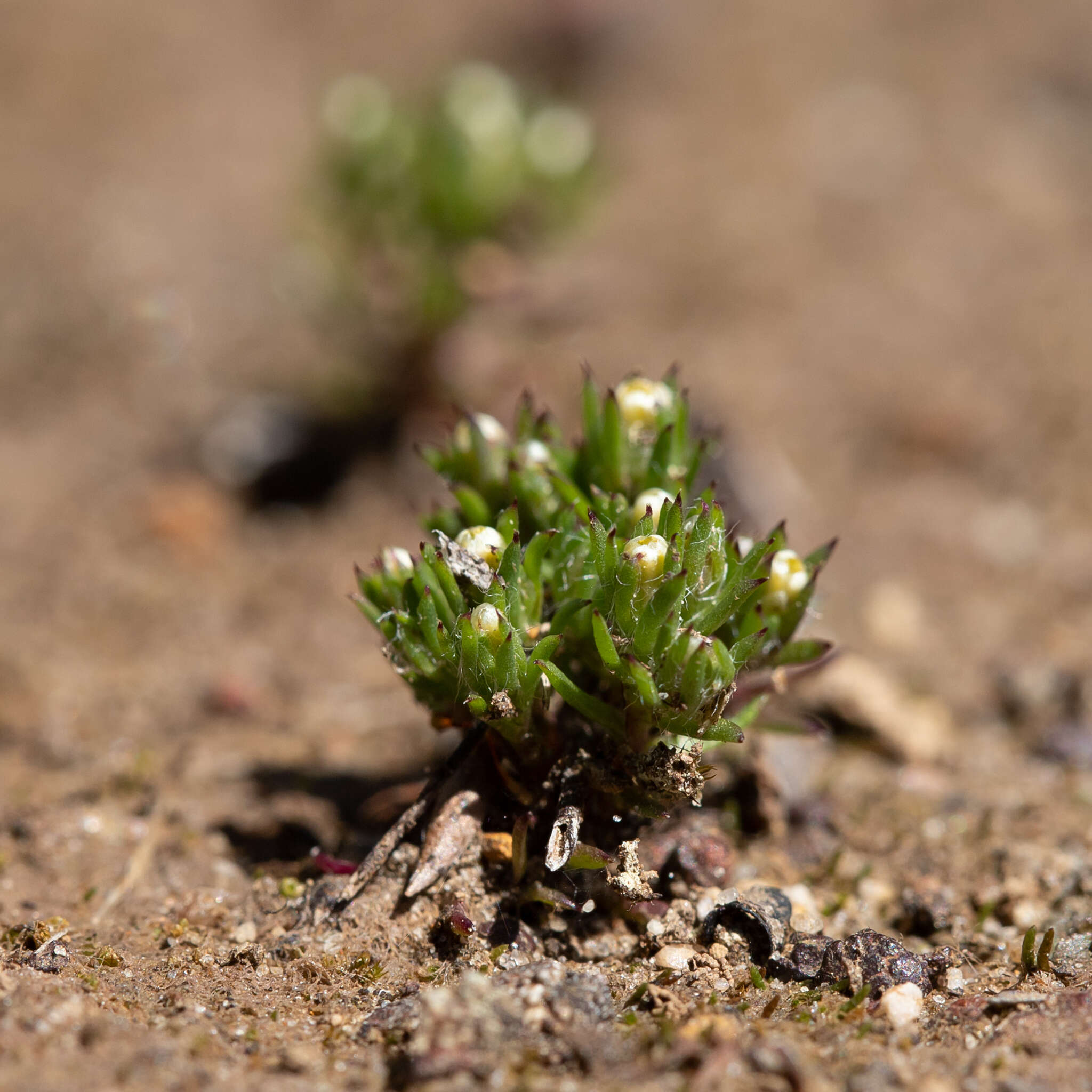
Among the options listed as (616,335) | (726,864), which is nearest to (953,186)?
(616,335)

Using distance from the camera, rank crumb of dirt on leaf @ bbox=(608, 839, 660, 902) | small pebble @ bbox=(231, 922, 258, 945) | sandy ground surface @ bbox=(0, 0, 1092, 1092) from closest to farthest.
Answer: sandy ground surface @ bbox=(0, 0, 1092, 1092)
crumb of dirt on leaf @ bbox=(608, 839, 660, 902)
small pebble @ bbox=(231, 922, 258, 945)

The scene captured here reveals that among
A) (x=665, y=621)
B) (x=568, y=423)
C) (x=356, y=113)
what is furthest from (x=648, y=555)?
(x=356, y=113)

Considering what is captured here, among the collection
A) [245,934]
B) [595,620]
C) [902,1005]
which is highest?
[595,620]

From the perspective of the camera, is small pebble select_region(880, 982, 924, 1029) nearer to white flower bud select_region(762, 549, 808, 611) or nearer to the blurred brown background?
white flower bud select_region(762, 549, 808, 611)

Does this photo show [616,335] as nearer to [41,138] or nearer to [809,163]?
[809,163]

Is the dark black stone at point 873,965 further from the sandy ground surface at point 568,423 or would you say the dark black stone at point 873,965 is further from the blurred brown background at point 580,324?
the blurred brown background at point 580,324

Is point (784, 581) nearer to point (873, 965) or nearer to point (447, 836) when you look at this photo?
point (873, 965)

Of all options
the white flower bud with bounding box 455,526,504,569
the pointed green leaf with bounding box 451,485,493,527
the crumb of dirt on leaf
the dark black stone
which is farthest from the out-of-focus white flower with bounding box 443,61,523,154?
the dark black stone

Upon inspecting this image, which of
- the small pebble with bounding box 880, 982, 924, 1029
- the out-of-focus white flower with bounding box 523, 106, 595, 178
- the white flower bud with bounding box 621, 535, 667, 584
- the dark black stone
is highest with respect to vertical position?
the out-of-focus white flower with bounding box 523, 106, 595, 178
